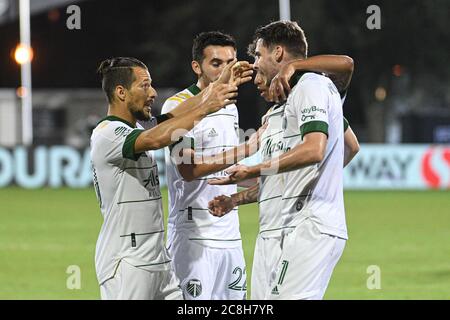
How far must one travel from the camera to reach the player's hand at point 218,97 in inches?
250

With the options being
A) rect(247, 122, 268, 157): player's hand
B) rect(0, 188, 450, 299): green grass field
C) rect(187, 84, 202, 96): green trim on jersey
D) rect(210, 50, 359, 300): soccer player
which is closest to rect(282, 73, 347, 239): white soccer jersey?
rect(210, 50, 359, 300): soccer player

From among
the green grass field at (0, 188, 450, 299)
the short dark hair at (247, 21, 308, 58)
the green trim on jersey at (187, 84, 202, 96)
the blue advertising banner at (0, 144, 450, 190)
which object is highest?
the short dark hair at (247, 21, 308, 58)

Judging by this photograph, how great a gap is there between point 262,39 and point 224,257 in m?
2.07

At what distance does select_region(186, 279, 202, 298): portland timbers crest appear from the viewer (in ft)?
24.6

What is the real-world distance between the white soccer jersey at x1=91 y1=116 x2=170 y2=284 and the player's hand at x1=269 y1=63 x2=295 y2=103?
91 centimetres

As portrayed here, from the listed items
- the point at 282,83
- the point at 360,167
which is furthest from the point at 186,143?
the point at 360,167

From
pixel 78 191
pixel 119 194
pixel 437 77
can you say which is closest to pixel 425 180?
pixel 78 191

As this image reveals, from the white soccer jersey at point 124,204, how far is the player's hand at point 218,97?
467mm

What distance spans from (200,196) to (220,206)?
2.06 feet

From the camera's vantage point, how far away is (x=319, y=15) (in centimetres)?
4584

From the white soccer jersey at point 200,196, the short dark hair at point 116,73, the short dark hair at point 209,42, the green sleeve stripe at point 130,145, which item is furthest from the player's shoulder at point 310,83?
Answer: the short dark hair at point 209,42

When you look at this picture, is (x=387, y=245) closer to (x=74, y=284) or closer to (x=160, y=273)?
(x=74, y=284)

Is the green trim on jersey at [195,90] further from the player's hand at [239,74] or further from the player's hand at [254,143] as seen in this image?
the player's hand at [239,74]

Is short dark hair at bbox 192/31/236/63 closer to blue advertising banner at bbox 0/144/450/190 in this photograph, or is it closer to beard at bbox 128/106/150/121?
beard at bbox 128/106/150/121
